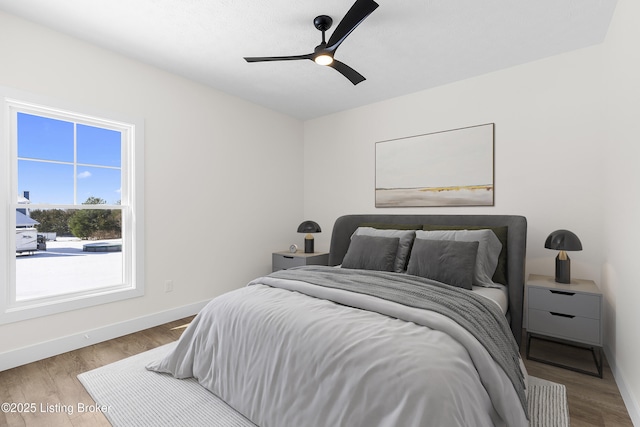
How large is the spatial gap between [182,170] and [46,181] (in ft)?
3.78

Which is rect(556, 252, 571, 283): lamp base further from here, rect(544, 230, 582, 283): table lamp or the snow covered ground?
the snow covered ground

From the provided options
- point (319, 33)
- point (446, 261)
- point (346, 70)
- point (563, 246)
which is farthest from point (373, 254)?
point (319, 33)

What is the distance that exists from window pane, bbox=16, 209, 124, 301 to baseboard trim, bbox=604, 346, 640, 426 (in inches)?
156

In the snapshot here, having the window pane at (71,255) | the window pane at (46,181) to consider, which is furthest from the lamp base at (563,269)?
the window pane at (46,181)

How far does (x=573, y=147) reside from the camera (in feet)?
9.41

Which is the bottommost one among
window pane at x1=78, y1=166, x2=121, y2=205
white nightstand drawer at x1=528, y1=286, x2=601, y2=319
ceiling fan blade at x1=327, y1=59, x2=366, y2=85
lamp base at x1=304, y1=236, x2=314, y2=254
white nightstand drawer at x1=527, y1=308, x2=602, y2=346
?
white nightstand drawer at x1=527, y1=308, x2=602, y2=346

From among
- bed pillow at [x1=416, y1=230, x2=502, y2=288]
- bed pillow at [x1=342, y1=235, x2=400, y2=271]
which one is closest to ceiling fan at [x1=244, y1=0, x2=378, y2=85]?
bed pillow at [x1=342, y1=235, x2=400, y2=271]

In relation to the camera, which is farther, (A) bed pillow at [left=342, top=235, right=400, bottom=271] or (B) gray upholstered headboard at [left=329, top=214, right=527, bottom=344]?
(A) bed pillow at [left=342, top=235, right=400, bottom=271]

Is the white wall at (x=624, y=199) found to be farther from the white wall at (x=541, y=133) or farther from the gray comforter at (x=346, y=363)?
the gray comforter at (x=346, y=363)

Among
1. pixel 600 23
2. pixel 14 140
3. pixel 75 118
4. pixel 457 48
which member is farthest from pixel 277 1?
pixel 600 23

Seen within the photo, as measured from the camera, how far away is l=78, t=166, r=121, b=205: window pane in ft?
9.43

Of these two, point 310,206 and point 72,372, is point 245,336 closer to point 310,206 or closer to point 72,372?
point 72,372

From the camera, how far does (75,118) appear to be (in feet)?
9.20

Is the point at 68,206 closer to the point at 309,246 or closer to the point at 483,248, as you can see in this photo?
the point at 309,246
